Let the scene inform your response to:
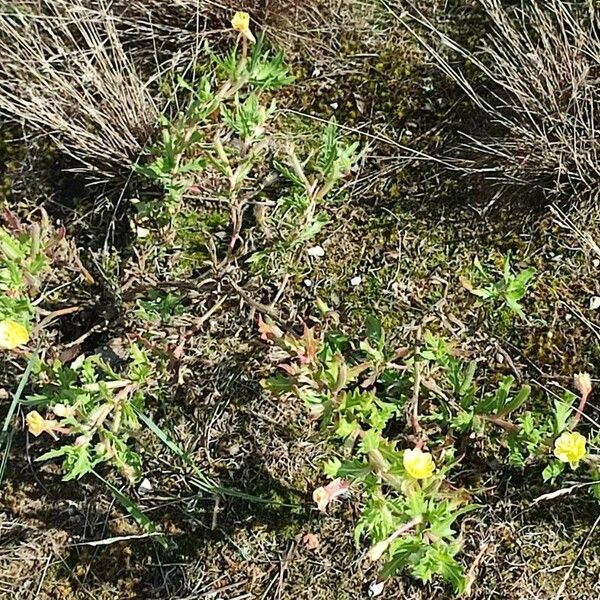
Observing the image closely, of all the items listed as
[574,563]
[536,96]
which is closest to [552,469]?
[574,563]

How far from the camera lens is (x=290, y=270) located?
2068 mm

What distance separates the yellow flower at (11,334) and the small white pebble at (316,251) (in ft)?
2.45

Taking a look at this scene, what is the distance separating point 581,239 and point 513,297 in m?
0.41

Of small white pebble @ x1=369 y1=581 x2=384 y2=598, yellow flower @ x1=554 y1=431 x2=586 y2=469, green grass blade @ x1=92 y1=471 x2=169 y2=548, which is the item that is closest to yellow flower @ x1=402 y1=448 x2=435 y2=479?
yellow flower @ x1=554 y1=431 x2=586 y2=469

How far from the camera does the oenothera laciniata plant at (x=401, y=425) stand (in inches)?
60.3

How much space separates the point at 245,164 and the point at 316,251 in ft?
1.04

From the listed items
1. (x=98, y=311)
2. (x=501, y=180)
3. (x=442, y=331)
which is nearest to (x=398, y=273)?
(x=442, y=331)

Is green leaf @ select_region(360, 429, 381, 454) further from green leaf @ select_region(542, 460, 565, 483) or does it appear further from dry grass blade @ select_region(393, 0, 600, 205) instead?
dry grass blade @ select_region(393, 0, 600, 205)

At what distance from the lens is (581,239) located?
2010mm

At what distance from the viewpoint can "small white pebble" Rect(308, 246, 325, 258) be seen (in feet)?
6.85

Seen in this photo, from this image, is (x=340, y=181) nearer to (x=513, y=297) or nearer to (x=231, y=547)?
(x=513, y=297)

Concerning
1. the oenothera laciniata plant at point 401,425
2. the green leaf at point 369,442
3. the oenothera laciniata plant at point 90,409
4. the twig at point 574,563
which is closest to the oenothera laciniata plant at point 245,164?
the oenothera laciniata plant at point 401,425

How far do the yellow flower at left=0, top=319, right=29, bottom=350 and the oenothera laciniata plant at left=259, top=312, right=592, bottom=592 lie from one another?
45 cm

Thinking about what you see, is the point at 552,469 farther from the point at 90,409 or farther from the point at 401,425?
the point at 90,409
